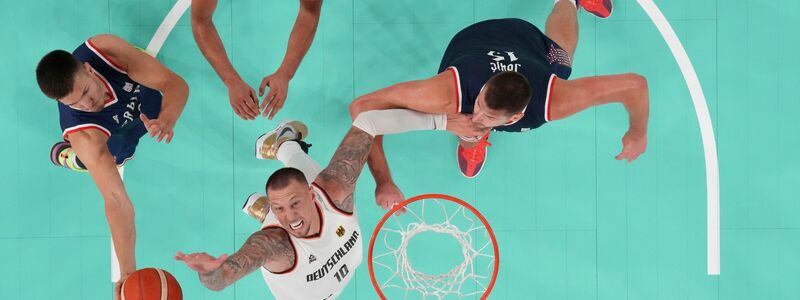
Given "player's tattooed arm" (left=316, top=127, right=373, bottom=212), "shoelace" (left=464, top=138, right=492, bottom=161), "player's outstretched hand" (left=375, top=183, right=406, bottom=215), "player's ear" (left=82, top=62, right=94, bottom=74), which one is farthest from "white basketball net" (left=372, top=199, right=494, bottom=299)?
"player's ear" (left=82, top=62, right=94, bottom=74)

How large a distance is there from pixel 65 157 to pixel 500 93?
3.32 metres

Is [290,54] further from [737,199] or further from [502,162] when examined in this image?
[737,199]

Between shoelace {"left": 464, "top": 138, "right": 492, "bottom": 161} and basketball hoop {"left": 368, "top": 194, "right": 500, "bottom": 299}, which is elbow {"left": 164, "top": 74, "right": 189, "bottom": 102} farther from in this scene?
shoelace {"left": 464, "top": 138, "right": 492, "bottom": 161}

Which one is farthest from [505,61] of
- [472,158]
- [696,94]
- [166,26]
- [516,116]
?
[166,26]

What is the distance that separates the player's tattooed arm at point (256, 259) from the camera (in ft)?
9.73

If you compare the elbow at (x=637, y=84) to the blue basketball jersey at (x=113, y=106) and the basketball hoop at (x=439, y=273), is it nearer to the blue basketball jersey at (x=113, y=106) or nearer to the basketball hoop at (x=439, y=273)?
the basketball hoop at (x=439, y=273)

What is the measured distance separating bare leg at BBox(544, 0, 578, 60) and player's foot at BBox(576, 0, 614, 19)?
110 millimetres

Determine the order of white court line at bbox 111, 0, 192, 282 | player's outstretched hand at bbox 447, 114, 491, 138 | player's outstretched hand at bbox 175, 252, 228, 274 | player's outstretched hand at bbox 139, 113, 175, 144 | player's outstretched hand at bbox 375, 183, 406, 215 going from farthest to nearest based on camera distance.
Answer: white court line at bbox 111, 0, 192, 282 < player's outstretched hand at bbox 375, 183, 406, 215 < player's outstretched hand at bbox 447, 114, 491, 138 < player's outstretched hand at bbox 139, 113, 175, 144 < player's outstretched hand at bbox 175, 252, 228, 274

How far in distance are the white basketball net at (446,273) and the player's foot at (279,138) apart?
946 mm

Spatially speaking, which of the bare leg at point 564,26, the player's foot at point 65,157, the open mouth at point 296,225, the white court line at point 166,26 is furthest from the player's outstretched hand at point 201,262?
the bare leg at point 564,26

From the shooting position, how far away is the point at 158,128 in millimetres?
3268

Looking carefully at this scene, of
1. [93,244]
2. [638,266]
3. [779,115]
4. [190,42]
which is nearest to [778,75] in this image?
[779,115]

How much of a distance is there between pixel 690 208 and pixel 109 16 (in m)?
4.98

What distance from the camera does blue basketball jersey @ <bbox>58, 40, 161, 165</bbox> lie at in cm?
355
